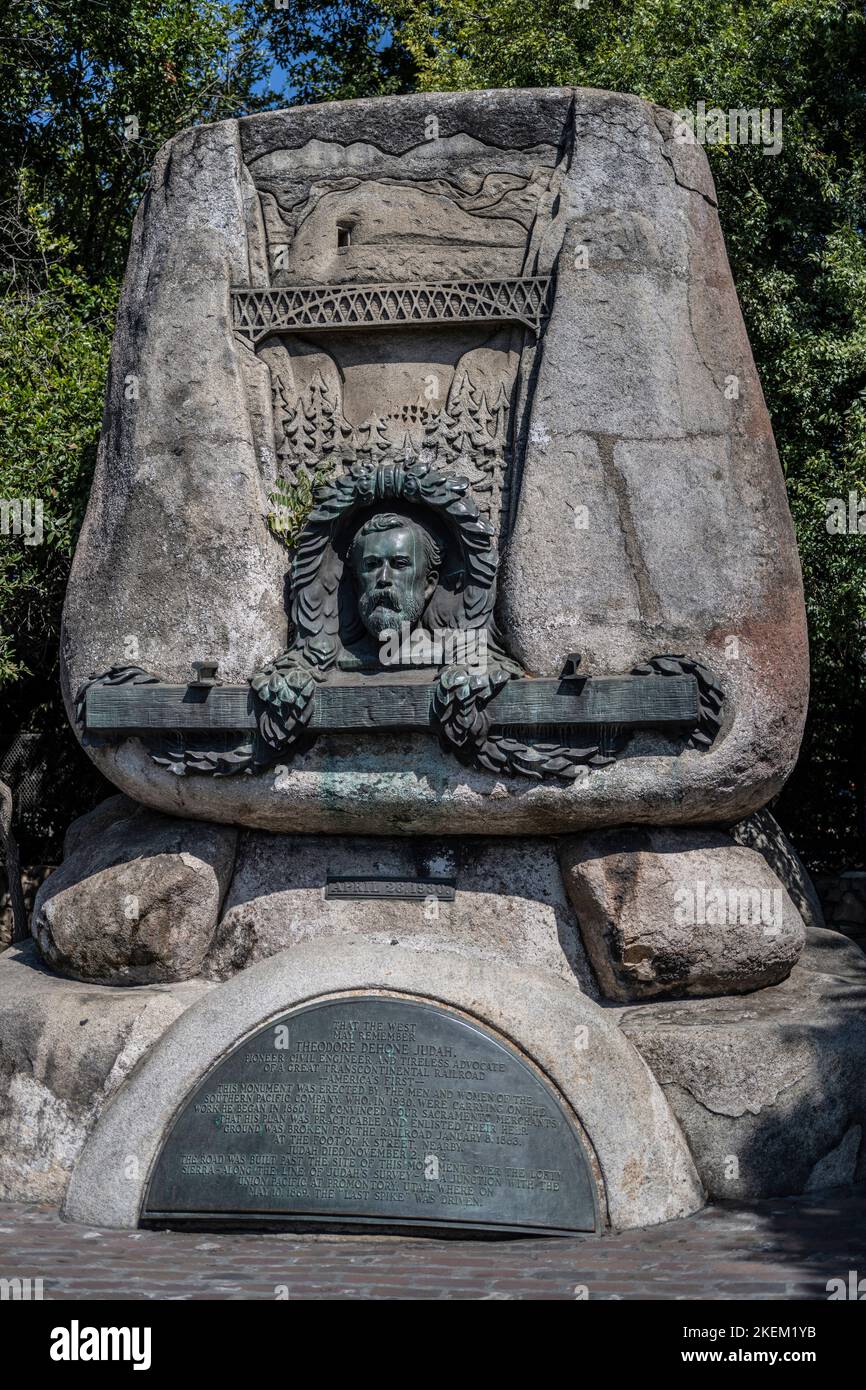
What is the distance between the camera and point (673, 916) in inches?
254

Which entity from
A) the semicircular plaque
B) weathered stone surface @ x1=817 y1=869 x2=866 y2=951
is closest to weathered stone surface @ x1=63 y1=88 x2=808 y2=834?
the semicircular plaque

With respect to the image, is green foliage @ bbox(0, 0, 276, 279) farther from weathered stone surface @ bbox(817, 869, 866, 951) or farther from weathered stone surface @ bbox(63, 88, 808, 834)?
weathered stone surface @ bbox(817, 869, 866, 951)

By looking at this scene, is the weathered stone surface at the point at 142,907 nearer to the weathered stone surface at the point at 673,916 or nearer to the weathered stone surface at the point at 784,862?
the weathered stone surface at the point at 673,916

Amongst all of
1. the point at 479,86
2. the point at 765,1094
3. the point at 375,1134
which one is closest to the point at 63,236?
the point at 479,86

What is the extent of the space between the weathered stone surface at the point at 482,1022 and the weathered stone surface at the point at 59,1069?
0.58 ft

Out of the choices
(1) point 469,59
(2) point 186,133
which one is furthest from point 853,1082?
(1) point 469,59

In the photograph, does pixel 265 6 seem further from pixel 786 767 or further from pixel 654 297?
pixel 786 767

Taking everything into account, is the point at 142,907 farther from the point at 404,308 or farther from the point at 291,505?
the point at 404,308

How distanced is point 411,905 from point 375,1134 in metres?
1.22

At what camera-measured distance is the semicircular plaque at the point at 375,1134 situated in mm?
5562

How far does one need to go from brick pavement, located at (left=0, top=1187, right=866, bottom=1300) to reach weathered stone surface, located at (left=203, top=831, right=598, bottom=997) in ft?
4.36

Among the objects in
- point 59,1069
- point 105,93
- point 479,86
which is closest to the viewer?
point 59,1069

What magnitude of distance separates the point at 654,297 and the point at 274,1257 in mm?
4310

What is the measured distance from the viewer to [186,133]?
7.38 m
